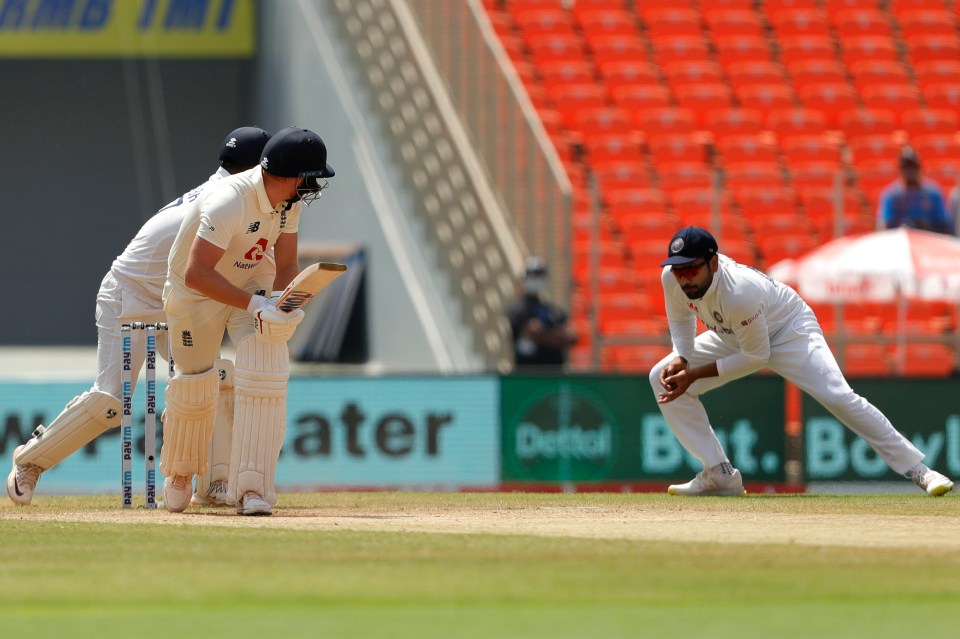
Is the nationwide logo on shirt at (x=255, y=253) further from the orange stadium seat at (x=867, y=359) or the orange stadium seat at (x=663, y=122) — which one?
the orange stadium seat at (x=663, y=122)

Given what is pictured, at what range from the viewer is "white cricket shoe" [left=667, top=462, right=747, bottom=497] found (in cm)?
936

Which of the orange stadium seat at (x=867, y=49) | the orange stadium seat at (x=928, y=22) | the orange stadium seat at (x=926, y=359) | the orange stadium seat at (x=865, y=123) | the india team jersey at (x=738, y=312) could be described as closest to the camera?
the india team jersey at (x=738, y=312)

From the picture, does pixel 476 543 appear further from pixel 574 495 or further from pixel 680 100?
pixel 680 100

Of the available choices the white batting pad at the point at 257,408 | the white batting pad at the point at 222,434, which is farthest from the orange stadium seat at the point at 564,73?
the white batting pad at the point at 257,408

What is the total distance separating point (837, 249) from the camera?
13945 millimetres

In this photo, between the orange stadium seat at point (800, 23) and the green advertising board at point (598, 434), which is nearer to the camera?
the green advertising board at point (598, 434)

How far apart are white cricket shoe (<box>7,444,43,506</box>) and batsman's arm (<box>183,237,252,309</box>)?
175cm

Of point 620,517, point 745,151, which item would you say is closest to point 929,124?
point 745,151

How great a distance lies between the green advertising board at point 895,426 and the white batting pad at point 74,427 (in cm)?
628

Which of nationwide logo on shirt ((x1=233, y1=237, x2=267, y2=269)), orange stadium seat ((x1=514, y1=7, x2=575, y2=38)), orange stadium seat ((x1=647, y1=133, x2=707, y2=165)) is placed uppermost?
orange stadium seat ((x1=514, y1=7, x2=575, y2=38))

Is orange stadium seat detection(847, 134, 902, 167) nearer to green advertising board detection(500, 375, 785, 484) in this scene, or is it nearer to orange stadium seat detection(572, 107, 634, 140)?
orange stadium seat detection(572, 107, 634, 140)

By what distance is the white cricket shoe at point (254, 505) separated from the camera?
7727 mm

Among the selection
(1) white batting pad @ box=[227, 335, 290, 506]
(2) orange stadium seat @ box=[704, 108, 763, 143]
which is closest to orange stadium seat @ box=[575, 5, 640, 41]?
(2) orange stadium seat @ box=[704, 108, 763, 143]

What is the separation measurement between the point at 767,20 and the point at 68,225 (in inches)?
367
